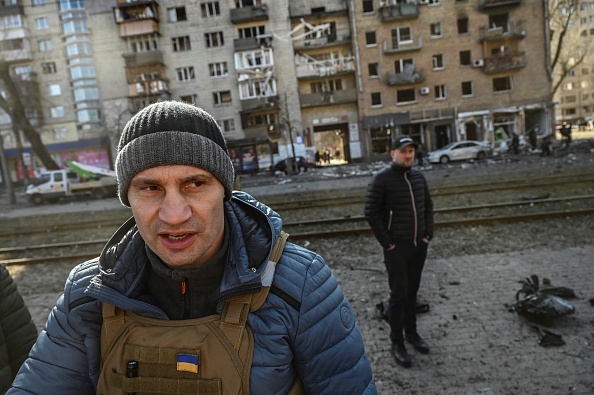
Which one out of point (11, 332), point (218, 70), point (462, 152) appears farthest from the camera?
point (218, 70)

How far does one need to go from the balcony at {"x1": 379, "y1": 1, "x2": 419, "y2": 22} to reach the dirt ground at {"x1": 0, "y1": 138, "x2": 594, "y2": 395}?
33.4 metres

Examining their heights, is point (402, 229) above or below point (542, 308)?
above

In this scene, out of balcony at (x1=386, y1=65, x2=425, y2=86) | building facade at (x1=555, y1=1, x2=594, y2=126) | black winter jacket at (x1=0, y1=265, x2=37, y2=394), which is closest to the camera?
black winter jacket at (x1=0, y1=265, x2=37, y2=394)

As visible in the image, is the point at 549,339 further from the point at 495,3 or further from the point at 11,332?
the point at 495,3

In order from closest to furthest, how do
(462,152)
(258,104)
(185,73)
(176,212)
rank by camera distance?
(176,212), (462,152), (258,104), (185,73)

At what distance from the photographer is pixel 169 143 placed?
1.51 metres

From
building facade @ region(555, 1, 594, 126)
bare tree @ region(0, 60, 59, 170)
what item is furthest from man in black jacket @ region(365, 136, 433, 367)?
building facade @ region(555, 1, 594, 126)

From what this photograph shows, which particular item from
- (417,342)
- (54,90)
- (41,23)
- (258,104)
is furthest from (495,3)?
A: (41,23)

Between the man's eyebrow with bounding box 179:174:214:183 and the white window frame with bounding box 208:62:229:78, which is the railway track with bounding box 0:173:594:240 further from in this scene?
the white window frame with bounding box 208:62:229:78

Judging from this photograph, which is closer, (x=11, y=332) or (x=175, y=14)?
(x=11, y=332)

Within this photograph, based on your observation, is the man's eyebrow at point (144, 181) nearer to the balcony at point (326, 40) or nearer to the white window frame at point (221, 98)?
the balcony at point (326, 40)

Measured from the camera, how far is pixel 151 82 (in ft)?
125

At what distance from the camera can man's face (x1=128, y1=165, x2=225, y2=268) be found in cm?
149

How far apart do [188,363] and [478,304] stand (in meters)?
5.02
